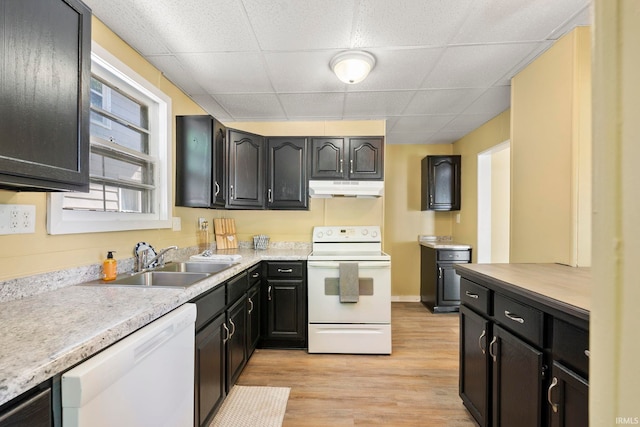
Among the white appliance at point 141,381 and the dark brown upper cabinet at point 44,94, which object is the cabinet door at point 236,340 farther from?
the dark brown upper cabinet at point 44,94

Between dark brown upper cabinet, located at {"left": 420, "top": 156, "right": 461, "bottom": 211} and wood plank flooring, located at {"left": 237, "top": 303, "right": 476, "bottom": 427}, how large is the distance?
177 centimetres

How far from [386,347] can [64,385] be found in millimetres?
2397

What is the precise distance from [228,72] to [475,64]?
1.90 m

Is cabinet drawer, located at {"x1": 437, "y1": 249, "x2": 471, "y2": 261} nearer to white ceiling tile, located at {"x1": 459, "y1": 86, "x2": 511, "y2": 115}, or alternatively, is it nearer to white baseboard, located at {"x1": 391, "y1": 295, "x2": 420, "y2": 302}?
white baseboard, located at {"x1": 391, "y1": 295, "x2": 420, "y2": 302}

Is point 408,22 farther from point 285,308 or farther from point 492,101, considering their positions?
point 285,308

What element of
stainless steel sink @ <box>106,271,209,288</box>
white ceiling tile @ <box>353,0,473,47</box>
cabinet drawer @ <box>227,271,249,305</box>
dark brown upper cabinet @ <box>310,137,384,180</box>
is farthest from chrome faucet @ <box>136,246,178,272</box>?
white ceiling tile @ <box>353,0,473,47</box>

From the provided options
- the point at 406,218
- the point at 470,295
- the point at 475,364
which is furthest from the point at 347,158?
the point at 475,364

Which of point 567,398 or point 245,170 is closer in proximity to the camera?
point 567,398

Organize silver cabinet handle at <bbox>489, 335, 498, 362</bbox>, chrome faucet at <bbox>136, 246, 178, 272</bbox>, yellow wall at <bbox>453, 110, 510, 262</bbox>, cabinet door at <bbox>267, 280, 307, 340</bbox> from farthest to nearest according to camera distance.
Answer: yellow wall at <bbox>453, 110, 510, 262</bbox>
cabinet door at <bbox>267, 280, 307, 340</bbox>
chrome faucet at <bbox>136, 246, 178, 272</bbox>
silver cabinet handle at <bbox>489, 335, 498, 362</bbox>

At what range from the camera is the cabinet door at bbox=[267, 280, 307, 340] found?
8.91 feet

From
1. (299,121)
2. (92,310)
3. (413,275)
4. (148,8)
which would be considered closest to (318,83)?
(299,121)

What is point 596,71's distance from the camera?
369 millimetres

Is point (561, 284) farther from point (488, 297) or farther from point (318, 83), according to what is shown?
point (318, 83)

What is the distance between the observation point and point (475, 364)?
1.65 metres
